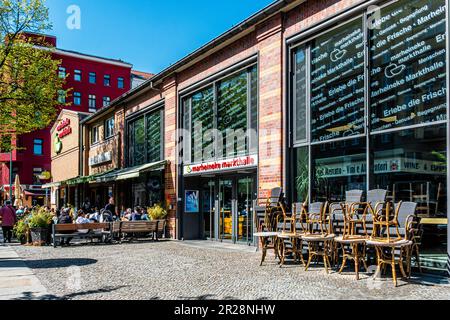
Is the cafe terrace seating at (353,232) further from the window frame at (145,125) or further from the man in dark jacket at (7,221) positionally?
the man in dark jacket at (7,221)

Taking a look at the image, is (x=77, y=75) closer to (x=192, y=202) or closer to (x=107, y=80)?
(x=107, y=80)

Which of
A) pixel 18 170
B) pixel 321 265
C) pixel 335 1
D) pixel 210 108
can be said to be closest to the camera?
pixel 321 265

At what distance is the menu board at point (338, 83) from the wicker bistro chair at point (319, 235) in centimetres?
175

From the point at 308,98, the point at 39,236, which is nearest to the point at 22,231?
the point at 39,236

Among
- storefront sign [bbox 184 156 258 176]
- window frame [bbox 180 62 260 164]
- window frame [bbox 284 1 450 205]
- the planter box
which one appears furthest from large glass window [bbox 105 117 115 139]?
window frame [bbox 284 1 450 205]

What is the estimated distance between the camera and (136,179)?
1850cm

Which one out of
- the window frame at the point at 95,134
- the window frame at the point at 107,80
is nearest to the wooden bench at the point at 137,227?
the window frame at the point at 95,134

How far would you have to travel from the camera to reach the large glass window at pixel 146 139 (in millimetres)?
16719

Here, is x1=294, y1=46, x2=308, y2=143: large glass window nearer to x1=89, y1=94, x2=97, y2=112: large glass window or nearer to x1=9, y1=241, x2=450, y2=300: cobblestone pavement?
x1=9, y1=241, x2=450, y2=300: cobblestone pavement

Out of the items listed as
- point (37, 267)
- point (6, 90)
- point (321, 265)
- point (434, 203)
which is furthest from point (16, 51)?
point (434, 203)

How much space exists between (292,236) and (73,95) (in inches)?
1750

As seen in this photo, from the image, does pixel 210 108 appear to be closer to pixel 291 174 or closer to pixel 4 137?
pixel 291 174

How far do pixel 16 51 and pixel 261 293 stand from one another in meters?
17.6

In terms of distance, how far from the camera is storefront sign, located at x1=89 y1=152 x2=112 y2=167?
2182cm
